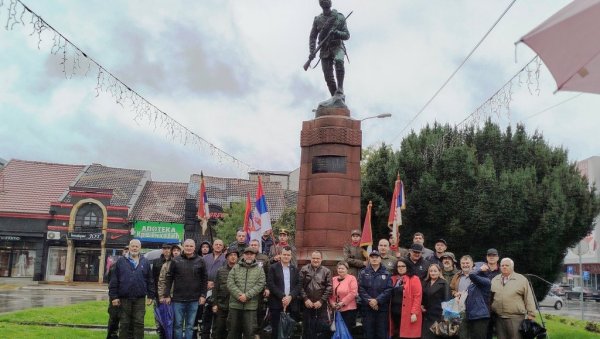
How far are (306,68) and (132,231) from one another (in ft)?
106

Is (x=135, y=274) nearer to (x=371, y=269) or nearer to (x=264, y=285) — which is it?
(x=264, y=285)

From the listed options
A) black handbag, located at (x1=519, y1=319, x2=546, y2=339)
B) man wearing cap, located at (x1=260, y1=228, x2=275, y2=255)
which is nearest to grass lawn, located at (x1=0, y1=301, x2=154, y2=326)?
man wearing cap, located at (x1=260, y1=228, x2=275, y2=255)

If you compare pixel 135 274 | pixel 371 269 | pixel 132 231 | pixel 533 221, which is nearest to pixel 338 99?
pixel 371 269

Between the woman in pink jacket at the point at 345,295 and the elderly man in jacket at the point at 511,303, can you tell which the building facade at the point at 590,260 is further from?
the woman in pink jacket at the point at 345,295

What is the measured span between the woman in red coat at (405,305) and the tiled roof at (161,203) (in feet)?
120

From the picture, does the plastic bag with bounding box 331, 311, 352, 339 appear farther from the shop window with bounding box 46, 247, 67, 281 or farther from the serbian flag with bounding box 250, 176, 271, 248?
the shop window with bounding box 46, 247, 67, 281

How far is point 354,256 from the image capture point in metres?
10.6

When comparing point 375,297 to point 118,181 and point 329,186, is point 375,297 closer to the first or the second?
point 329,186

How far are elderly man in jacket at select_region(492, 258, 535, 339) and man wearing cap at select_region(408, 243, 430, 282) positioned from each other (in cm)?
109

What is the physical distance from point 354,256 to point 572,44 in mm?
7338

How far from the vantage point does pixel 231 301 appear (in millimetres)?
8805

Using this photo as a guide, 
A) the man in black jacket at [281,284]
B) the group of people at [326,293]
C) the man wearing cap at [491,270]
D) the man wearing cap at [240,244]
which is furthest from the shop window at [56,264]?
the man wearing cap at [491,270]

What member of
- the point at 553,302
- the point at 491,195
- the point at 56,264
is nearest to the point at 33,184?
the point at 56,264

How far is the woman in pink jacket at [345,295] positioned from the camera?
350 inches
